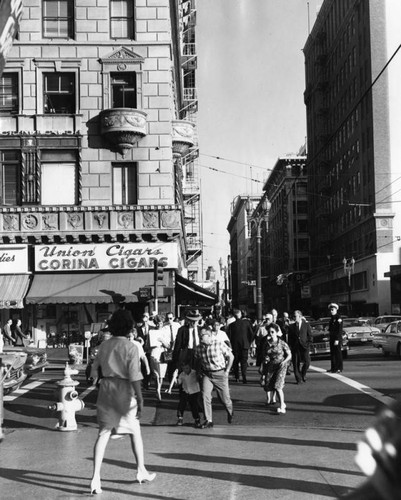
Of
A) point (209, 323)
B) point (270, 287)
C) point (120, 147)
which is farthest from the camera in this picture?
point (270, 287)

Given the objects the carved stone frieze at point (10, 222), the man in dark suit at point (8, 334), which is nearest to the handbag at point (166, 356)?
the man in dark suit at point (8, 334)

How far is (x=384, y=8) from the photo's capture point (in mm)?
60375

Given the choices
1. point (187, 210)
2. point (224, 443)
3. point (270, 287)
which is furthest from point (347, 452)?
point (270, 287)

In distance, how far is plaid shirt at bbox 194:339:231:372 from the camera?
37.3 feet

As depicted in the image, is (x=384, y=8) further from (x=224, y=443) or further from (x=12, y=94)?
(x=224, y=443)

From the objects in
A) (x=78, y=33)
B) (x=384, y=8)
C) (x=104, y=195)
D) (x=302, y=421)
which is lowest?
(x=302, y=421)

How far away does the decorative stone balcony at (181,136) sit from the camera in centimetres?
3391

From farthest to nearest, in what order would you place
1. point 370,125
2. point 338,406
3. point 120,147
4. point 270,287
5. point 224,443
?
point 270,287 → point 370,125 → point 120,147 → point 338,406 → point 224,443

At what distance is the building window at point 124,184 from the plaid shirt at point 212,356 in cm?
2033

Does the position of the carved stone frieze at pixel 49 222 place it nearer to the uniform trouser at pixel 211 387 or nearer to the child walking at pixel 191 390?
the child walking at pixel 191 390

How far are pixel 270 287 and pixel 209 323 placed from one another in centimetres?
11328

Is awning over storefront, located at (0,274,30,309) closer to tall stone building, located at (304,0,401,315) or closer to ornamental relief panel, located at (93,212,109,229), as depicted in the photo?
ornamental relief panel, located at (93,212,109,229)

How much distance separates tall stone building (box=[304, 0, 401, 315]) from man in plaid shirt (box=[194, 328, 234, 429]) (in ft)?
132

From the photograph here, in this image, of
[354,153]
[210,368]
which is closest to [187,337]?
[210,368]
